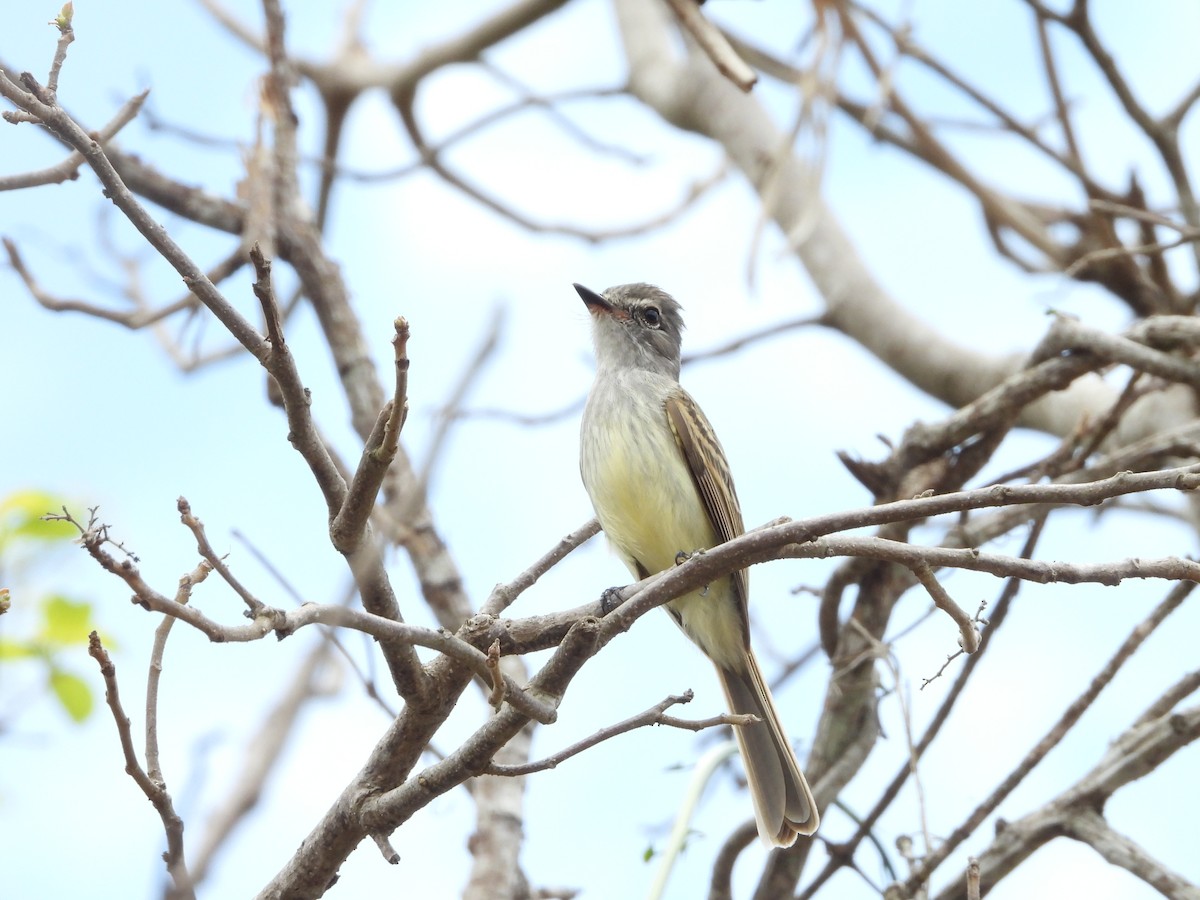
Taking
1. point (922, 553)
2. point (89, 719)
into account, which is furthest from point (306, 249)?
point (922, 553)

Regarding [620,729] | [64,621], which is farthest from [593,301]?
[620,729]

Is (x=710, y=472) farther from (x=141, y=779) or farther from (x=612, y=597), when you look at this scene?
(x=141, y=779)

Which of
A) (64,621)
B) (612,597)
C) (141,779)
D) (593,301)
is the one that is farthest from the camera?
(593,301)

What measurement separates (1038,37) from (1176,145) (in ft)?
2.69

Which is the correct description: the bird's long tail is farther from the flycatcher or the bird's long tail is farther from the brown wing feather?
the brown wing feather

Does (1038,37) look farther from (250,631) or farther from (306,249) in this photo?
(250,631)

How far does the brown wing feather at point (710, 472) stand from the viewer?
A: 4836 millimetres

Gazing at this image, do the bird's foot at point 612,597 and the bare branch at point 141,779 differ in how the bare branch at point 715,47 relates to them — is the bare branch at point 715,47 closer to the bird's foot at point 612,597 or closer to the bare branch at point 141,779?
the bird's foot at point 612,597

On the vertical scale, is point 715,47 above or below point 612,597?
above

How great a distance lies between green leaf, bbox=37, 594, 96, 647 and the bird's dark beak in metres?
2.80

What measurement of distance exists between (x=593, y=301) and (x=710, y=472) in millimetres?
1349

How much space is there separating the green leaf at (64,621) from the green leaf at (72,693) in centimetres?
13

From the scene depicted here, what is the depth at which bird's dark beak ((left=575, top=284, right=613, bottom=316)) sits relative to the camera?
587cm

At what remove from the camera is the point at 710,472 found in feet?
16.1
